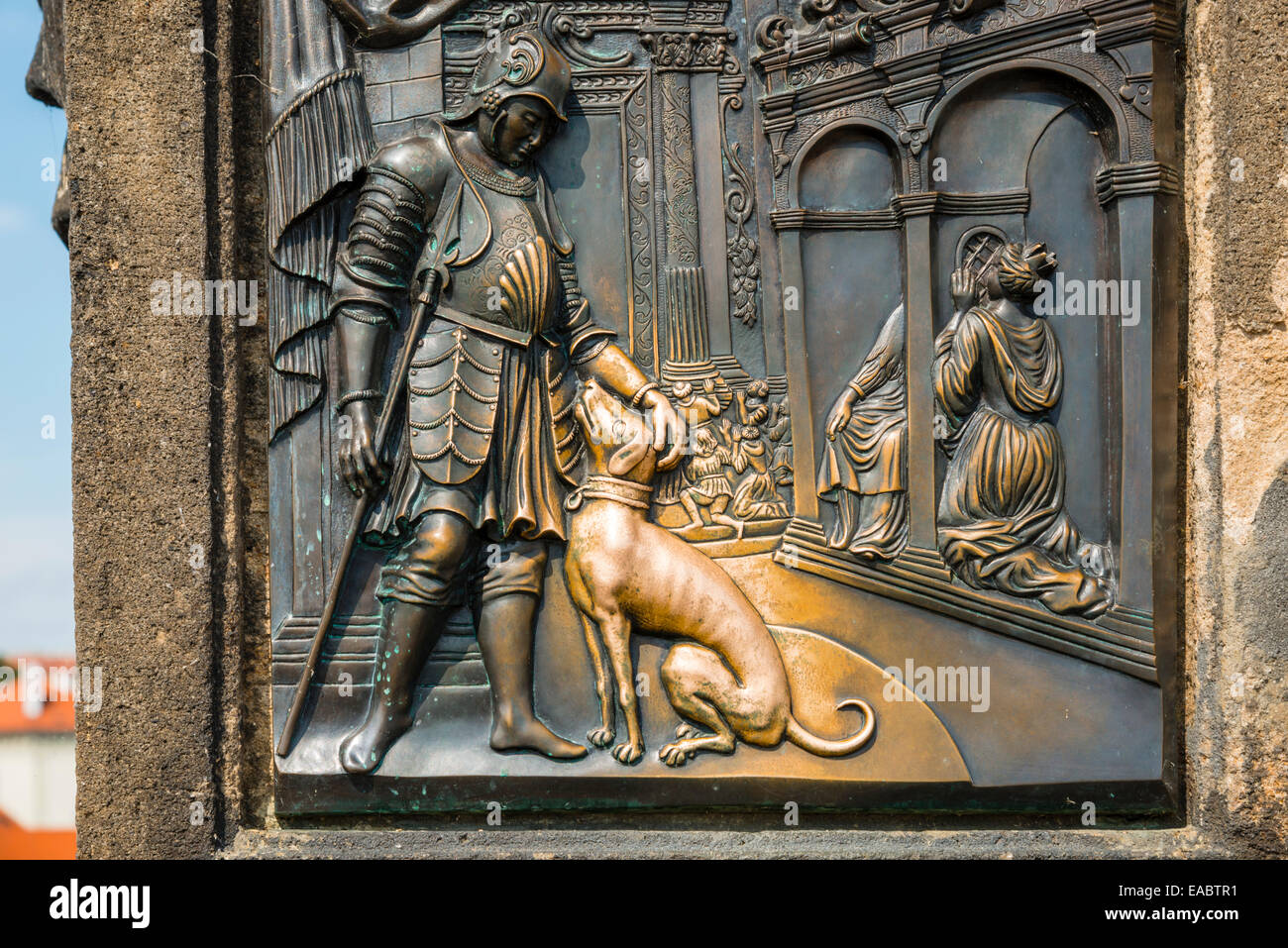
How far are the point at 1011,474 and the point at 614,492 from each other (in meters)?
1.66

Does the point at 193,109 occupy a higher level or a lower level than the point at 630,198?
higher

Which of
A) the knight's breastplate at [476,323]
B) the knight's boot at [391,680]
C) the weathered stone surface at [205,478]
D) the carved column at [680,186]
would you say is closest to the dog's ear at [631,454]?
the carved column at [680,186]

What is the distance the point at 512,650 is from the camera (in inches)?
172

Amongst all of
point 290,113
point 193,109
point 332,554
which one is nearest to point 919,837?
point 332,554

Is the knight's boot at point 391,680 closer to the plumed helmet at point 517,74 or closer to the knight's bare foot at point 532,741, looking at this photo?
the knight's bare foot at point 532,741

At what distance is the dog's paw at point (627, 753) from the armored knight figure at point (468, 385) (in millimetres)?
164

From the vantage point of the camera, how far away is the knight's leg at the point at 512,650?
436 cm

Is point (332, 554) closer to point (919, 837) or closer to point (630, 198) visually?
point (630, 198)

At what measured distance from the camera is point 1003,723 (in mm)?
4375

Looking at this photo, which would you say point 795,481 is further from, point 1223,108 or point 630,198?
point 1223,108

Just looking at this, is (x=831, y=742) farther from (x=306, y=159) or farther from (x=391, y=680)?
(x=306, y=159)

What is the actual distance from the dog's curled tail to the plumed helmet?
2727 millimetres

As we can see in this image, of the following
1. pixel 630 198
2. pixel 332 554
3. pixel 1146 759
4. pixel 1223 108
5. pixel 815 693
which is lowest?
pixel 1146 759

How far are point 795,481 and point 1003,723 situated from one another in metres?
1.31
